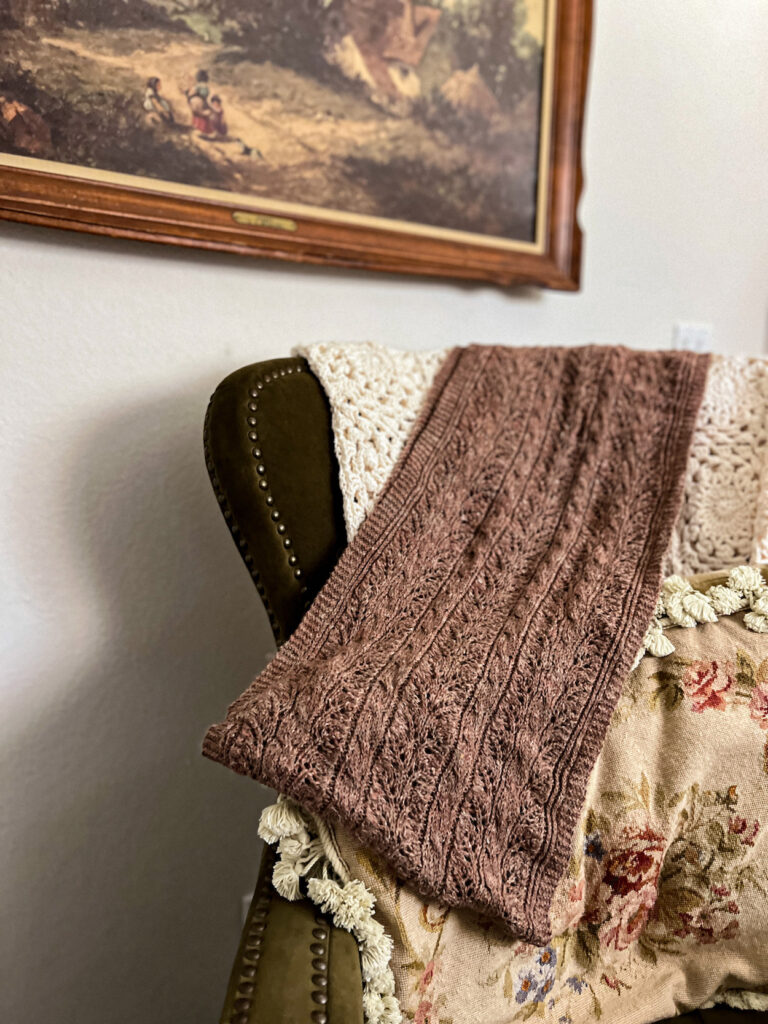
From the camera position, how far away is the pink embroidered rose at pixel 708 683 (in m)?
0.78

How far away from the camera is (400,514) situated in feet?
2.94

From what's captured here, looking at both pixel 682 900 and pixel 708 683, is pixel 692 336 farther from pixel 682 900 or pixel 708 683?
pixel 682 900

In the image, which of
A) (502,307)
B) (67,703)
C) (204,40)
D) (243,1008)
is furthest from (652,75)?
(243,1008)

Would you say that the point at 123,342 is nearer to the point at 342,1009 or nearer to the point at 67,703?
the point at 67,703

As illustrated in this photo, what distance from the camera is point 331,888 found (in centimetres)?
69

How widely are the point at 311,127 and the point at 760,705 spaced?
959mm

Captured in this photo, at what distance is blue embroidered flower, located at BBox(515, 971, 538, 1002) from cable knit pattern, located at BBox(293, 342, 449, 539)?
0.48 m

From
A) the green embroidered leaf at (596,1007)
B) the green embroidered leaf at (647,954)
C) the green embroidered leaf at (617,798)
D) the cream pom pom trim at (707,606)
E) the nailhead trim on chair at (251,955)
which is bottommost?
the green embroidered leaf at (596,1007)

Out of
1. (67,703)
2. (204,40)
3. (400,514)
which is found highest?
(204,40)

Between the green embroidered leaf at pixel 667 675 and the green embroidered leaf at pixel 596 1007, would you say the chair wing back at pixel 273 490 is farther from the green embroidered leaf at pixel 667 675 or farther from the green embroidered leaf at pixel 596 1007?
the green embroidered leaf at pixel 596 1007

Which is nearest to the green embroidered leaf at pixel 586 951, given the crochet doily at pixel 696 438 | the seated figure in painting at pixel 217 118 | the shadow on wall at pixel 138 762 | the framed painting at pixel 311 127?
the crochet doily at pixel 696 438

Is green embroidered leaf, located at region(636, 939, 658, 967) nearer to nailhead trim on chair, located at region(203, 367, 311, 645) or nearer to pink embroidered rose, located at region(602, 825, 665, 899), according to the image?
pink embroidered rose, located at region(602, 825, 665, 899)

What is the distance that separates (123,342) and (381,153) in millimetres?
497

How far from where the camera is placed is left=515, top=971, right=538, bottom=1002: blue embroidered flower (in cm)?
74
